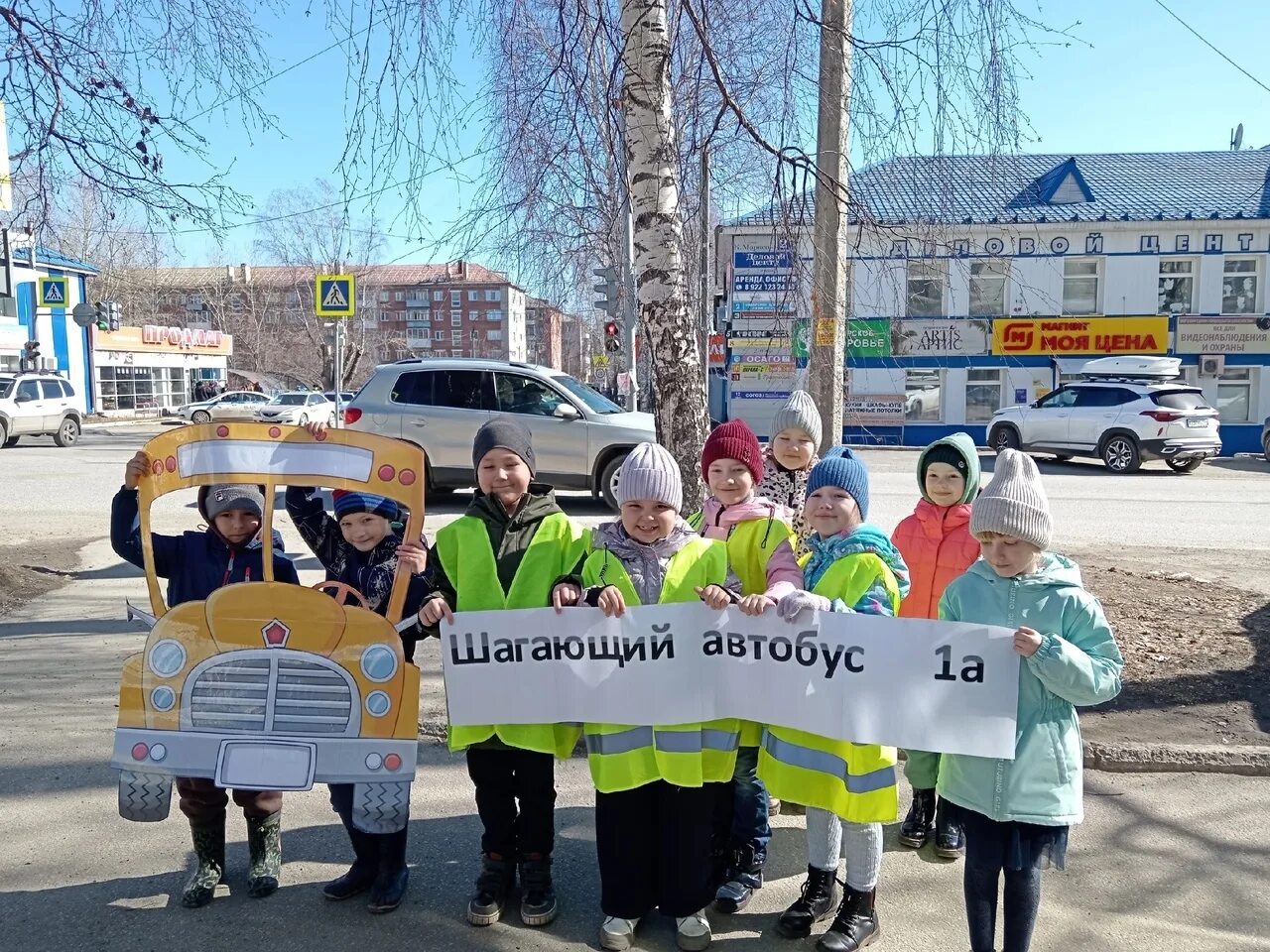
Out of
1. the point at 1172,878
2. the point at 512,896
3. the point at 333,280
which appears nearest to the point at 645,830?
the point at 512,896

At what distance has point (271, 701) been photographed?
314 cm

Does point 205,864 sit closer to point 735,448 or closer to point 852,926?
point 852,926

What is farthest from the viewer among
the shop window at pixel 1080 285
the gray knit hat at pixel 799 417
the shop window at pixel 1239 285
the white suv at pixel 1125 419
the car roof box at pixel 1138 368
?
the shop window at pixel 1080 285

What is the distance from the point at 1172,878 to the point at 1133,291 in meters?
26.9

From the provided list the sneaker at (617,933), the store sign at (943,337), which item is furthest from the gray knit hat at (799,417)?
the store sign at (943,337)

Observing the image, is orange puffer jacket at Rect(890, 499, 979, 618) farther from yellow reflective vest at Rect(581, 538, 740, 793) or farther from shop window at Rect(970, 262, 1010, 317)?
shop window at Rect(970, 262, 1010, 317)

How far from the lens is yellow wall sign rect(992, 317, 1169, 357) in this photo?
85.8ft

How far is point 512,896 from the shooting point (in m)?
3.29

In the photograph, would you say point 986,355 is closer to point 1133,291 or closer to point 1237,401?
point 1133,291

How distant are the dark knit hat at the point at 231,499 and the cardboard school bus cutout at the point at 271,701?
156 millimetres

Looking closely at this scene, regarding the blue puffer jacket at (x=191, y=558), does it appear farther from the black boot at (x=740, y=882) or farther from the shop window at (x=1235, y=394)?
the shop window at (x=1235, y=394)

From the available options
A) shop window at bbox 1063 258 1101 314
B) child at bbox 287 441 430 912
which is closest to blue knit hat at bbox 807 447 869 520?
child at bbox 287 441 430 912

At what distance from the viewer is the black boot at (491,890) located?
3129 millimetres

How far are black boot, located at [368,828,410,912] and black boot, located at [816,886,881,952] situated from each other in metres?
1.45
